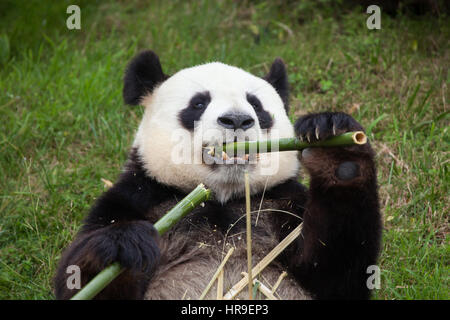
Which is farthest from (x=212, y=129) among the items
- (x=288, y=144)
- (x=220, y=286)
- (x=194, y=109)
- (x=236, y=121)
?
(x=220, y=286)

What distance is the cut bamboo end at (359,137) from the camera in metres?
3.33

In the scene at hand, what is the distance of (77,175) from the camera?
6.30 metres

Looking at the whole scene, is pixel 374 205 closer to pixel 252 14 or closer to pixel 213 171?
pixel 213 171

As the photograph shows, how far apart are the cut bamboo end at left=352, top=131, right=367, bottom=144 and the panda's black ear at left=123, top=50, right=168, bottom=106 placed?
2.25m

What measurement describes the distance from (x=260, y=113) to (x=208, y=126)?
586 millimetres

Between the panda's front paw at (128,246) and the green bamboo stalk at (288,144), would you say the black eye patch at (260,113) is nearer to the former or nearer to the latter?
the green bamboo stalk at (288,144)

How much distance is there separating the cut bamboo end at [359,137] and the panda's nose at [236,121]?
3.30ft

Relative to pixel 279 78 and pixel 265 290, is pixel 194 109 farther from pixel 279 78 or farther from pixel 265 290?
pixel 265 290

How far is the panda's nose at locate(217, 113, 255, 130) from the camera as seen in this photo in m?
4.18

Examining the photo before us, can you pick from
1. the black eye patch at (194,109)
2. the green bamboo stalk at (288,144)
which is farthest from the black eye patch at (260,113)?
the green bamboo stalk at (288,144)

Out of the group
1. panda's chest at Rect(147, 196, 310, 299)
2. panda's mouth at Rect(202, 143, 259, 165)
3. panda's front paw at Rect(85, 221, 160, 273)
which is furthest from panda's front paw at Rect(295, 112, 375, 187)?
panda's front paw at Rect(85, 221, 160, 273)

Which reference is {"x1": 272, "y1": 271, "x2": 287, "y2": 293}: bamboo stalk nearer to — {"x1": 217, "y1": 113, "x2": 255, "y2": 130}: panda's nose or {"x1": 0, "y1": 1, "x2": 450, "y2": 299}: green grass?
{"x1": 0, "y1": 1, "x2": 450, "y2": 299}: green grass

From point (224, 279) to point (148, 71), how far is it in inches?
76.6
